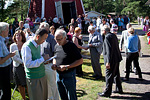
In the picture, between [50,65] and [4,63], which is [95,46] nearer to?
[50,65]

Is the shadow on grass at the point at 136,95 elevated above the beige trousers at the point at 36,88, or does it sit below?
below

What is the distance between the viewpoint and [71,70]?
3.62 meters

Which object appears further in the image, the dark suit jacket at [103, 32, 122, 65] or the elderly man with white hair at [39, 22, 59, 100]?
the dark suit jacket at [103, 32, 122, 65]

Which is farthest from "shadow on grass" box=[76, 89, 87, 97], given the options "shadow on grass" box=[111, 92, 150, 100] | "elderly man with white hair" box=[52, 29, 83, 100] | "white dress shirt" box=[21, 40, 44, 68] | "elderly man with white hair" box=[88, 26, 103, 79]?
"white dress shirt" box=[21, 40, 44, 68]

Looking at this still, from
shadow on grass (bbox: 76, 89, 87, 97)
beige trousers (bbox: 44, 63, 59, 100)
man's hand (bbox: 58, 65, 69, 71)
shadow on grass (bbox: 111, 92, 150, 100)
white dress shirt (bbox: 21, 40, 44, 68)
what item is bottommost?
shadow on grass (bbox: 111, 92, 150, 100)

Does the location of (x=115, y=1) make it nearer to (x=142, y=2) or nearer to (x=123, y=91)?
(x=142, y=2)

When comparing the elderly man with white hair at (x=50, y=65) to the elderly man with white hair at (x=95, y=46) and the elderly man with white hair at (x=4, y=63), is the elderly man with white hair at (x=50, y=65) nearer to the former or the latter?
the elderly man with white hair at (x=4, y=63)

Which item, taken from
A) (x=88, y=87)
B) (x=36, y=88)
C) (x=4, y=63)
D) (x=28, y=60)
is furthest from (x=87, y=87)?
(x=28, y=60)

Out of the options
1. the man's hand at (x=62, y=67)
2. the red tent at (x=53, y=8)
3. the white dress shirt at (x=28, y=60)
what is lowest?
the man's hand at (x=62, y=67)

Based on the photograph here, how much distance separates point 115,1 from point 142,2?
63.9ft

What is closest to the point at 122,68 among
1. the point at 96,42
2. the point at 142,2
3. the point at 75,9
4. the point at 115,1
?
the point at 96,42

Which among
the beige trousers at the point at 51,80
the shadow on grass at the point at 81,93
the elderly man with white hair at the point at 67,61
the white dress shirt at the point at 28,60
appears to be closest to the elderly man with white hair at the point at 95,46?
the shadow on grass at the point at 81,93

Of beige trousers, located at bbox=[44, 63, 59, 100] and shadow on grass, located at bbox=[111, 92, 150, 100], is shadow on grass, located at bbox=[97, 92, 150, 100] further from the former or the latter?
beige trousers, located at bbox=[44, 63, 59, 100]

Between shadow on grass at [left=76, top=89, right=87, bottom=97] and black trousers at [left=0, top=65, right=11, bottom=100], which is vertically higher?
black trousers at [left=0, top=65, right=11, bottom=100]
